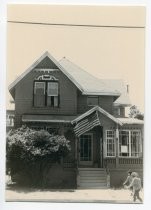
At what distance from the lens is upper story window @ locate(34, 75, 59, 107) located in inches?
573

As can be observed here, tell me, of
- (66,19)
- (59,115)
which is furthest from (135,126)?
(66,19)

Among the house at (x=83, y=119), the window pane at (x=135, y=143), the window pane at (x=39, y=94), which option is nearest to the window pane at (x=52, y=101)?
the house at (x=83, y=119)

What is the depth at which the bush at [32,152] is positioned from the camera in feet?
46.5

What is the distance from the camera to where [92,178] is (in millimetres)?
14383

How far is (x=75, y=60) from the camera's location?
1423cm

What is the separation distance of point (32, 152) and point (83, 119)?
1.24 metres

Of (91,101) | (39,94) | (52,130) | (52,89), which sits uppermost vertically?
(52,89)

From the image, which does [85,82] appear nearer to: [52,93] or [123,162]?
[52,93]

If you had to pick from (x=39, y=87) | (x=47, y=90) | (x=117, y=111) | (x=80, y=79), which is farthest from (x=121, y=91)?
(x=39, y=87)

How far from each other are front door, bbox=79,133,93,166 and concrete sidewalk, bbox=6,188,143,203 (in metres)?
0.58

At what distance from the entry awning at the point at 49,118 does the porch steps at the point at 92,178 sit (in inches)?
41.9

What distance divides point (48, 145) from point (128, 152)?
5.40 feet

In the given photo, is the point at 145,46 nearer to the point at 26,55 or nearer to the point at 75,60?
the point at 75,60

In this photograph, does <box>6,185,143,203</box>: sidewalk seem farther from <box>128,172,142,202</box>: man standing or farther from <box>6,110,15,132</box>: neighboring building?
<box>6,110,15,132</box>: neighboring building
